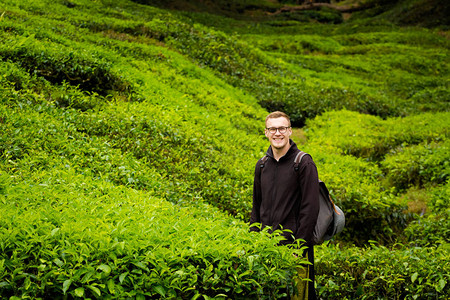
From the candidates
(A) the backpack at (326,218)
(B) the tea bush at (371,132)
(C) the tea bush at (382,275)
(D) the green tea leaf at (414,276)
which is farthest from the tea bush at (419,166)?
(A) the backpack at (326,218)

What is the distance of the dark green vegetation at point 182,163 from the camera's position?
283 centimetres

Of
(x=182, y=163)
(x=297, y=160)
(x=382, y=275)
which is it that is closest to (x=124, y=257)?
(x=297, y=160)

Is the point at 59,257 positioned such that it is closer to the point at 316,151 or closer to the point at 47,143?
the point at 47,143

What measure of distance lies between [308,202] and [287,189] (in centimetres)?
26

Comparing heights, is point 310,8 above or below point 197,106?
above

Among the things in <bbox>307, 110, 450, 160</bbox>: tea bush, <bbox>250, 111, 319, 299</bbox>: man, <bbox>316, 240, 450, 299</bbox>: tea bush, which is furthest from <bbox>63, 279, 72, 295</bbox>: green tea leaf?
<bbox>307, 110, 450, 160</bbox>: tea bush

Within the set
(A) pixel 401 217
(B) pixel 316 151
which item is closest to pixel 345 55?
(B) pixel 316 151

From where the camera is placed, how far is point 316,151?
9.86 metres

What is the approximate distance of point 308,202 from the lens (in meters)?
3.47

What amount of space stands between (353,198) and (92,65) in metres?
6.85

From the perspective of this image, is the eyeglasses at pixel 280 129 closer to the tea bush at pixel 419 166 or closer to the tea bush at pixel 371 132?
the tea bush at pixel 419 166

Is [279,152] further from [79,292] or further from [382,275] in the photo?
[79,292]

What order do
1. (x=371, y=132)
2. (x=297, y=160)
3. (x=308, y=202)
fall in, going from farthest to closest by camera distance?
(x=371, y=132)
(x=297, y=160)
(x=308, y=202)

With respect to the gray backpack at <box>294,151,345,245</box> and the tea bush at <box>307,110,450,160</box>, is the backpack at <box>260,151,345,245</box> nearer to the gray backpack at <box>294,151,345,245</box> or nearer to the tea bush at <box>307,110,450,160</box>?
the gray backpack at <box>294,151,345,245</box>
